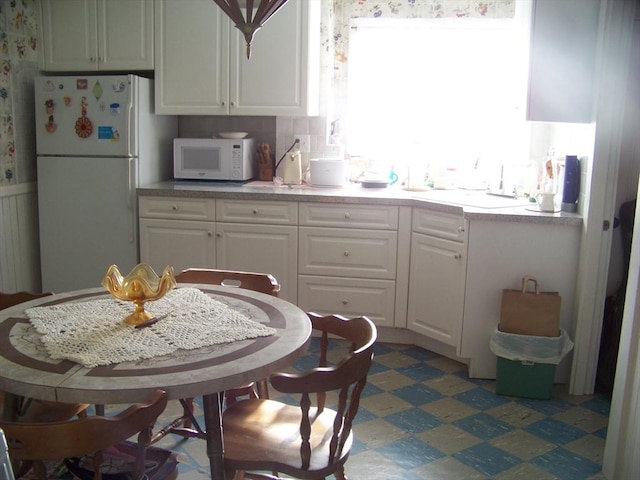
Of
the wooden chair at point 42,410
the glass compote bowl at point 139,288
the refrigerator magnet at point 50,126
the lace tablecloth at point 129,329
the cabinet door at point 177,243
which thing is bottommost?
the wooden chair at point 42,410

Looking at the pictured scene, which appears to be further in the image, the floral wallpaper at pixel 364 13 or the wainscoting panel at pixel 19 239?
the floral wallpaper at pixel 364 13

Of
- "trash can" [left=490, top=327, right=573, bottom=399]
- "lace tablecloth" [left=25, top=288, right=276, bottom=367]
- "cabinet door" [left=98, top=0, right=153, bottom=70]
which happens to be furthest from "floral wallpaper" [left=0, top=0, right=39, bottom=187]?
"trash can" [left=490, top=327, right=573, bottom=399]

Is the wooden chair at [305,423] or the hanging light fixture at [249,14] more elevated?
the hanging light fixture at [249,14]

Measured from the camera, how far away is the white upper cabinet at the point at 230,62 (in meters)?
3.82

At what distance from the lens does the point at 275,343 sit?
176 centimetres

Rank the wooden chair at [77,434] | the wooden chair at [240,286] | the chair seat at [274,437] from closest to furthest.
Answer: the wooden chair at [77,434] < the chair seat at [274,437] < the wooden chair at [240,286]

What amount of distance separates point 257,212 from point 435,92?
4.64 feet

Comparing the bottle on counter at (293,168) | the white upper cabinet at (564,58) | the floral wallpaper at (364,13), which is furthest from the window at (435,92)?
the white upper cabinet at (564,58)

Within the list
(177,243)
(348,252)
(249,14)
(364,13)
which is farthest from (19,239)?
(249,14)

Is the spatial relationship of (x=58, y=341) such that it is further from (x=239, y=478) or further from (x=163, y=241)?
(x=163, y=241)

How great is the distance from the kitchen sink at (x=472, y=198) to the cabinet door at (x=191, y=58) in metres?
1.38

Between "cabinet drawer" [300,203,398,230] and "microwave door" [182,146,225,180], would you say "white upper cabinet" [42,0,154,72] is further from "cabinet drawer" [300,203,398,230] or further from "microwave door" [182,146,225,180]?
"cabinet drawer" [300,203,398,230]

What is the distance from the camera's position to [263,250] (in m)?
3.76

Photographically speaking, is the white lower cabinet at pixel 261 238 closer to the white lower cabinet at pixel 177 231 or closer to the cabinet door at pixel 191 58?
the white lower cabinet at pixel 177 231
